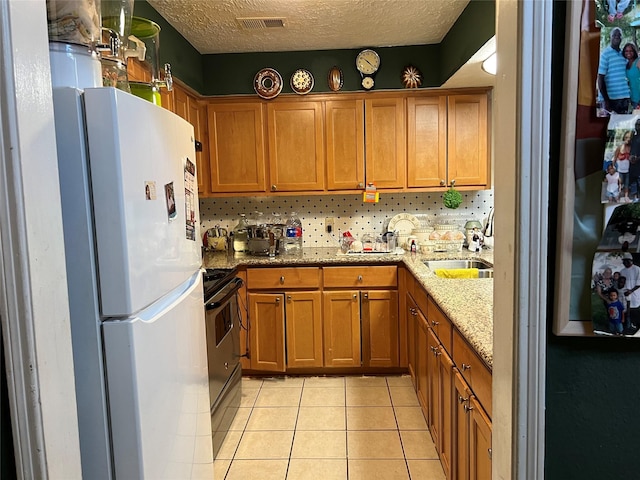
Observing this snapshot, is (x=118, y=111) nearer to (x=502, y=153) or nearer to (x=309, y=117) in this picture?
(x=502, y=153)

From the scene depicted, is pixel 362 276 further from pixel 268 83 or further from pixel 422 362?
pixel 268 83

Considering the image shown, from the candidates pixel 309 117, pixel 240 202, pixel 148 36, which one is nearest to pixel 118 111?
pixel 148 36

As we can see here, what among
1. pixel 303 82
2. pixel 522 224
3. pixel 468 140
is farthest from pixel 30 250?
pixel 468 140

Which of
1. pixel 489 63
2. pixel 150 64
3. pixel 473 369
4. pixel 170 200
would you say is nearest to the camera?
pixel 170 200

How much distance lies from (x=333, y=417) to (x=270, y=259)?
120 centimetres

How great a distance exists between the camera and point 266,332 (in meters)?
3.30

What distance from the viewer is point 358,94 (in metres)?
3.42

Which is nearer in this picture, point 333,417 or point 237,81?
point 333,417

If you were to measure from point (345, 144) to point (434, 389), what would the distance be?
2.01m

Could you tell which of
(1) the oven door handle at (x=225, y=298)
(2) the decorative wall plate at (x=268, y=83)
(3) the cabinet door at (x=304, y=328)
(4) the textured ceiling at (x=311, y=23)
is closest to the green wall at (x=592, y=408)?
(1) the oven door handle at (x=225, y=298)

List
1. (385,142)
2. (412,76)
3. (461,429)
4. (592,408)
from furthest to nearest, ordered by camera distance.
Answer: (385,142)
(412,76)
(461,429)
(592,408)

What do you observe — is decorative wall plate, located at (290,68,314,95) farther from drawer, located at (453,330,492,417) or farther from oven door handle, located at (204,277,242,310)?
drawer, located at (453,330,492,417)

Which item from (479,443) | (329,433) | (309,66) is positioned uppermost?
(309,66)

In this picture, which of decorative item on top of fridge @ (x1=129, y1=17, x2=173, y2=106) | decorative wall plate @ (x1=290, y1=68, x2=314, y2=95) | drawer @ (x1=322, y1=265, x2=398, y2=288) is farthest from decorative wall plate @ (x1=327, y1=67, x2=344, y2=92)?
decorative item on top of fridge @ (x1=129, y1=17, x2=173, y2=106)
